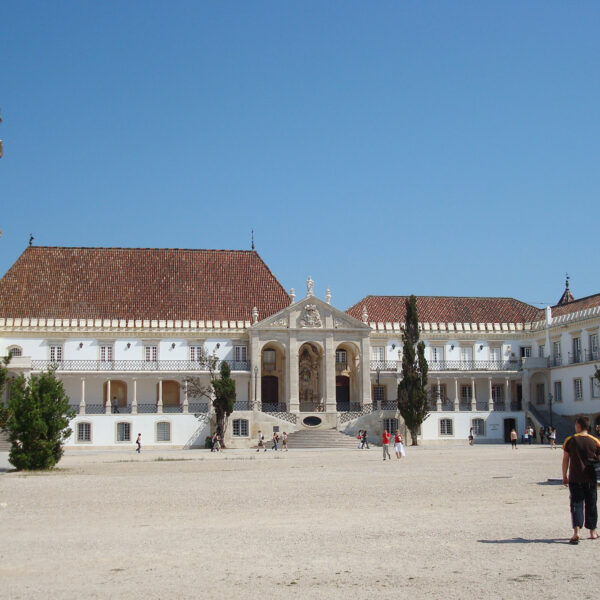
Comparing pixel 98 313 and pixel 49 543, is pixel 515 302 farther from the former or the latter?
pixel 49 543

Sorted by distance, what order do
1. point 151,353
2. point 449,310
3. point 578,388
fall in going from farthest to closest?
point 449,310, point 151,353, point 578,388

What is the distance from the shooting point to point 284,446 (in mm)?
44406

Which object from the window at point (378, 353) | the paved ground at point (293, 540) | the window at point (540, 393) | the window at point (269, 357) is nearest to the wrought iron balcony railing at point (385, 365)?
the window at point (378, 353)

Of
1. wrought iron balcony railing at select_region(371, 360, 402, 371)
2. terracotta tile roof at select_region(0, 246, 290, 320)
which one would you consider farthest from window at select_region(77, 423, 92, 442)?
wrought iron balcony railing at select_region(371, 360, 402, 371)

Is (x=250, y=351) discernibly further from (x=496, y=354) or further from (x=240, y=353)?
(x=496, y=354)

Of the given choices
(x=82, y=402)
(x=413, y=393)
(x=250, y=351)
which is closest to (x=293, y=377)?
(x=250, y=351)

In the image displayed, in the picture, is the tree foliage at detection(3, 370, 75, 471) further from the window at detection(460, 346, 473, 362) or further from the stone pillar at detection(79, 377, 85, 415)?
the window at detection(460, 346, 473, 362)

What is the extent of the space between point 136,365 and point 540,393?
2522cm

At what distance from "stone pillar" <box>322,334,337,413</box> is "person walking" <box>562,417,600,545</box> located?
3946cm

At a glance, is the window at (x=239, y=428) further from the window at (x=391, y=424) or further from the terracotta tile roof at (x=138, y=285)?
the window at (x=391, y=424)

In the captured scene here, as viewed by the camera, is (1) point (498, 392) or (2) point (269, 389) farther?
(1) point (498, 392)

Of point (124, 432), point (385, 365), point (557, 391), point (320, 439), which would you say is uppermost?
point (385, 365)

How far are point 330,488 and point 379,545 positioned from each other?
861 centimetres

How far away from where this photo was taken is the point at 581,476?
11.2 meters
